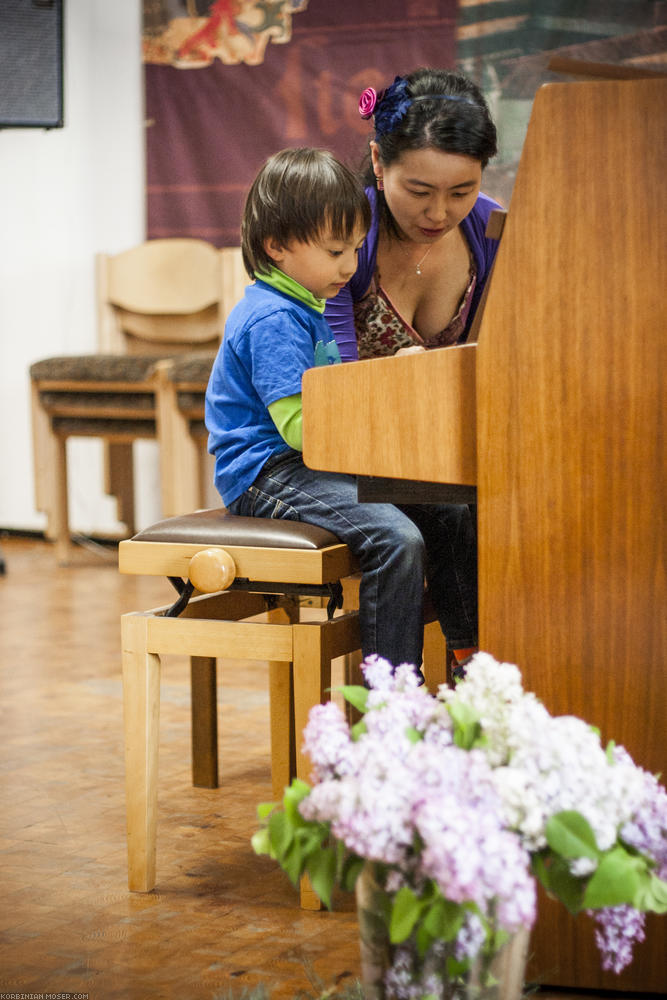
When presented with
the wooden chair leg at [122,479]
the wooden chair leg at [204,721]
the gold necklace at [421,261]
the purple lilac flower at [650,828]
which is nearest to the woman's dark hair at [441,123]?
the gold necklace at [421,261]

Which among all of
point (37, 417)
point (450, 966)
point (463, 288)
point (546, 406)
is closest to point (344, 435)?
point (546, 406)

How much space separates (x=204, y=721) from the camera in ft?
6.93

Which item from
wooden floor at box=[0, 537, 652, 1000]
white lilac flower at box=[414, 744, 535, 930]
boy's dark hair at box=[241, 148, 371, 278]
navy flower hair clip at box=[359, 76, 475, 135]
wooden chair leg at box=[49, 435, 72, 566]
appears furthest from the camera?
wooden chair leg at box=[49, 435, 72, 566]

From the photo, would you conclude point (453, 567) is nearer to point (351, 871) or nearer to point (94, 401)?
point (351, 871)

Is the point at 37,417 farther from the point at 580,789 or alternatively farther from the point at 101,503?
the point at 580,789

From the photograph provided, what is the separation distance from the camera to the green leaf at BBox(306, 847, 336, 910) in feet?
3.54

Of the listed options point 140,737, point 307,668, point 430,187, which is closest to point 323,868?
point 307,668

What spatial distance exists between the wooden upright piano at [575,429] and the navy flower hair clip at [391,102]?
0.50 meters

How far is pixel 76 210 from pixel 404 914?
4623 mm

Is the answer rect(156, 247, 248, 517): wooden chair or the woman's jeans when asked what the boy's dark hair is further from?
rect(156, 247, 248, 517): wooden chair

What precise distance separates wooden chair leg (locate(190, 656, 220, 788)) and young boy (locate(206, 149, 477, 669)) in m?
0.40

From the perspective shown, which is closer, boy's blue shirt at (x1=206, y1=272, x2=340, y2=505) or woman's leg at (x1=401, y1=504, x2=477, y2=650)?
boy's blue shirt at (x1=206, y1=272, x2=340, y2=505)

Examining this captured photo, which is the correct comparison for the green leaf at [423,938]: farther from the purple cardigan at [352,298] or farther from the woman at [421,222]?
the purple cardigan at [352,298]

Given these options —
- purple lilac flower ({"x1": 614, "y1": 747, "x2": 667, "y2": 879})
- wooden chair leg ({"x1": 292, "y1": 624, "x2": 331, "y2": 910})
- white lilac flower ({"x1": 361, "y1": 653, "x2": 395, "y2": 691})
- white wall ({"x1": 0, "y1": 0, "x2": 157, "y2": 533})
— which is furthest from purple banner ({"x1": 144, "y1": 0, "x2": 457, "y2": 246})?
purple lilac flower ({"x1": 614, "y1": 747, "x2": 667, "y2": 879})
